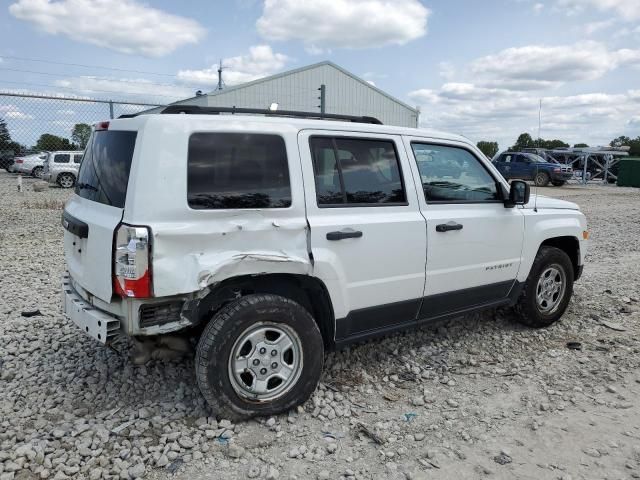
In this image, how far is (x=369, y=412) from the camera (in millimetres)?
3445

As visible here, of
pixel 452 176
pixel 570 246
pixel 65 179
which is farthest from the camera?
pixel 65 179

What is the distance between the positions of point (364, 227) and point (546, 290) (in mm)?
2441

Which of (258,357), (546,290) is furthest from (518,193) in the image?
(258,357)

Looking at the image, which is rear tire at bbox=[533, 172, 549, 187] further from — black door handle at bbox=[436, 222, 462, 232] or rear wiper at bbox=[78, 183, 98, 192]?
rear wiper at bbox=[78, 183, 98, 192]

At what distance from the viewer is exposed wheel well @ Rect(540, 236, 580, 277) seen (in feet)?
16.6

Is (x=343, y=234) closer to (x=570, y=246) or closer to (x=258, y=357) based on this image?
(x=258, y=357)

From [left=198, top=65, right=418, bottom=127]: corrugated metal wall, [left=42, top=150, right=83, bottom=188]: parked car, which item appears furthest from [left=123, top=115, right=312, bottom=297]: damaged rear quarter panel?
[left=198, top=65, right=418, bottom=127]: corrugated metal wall

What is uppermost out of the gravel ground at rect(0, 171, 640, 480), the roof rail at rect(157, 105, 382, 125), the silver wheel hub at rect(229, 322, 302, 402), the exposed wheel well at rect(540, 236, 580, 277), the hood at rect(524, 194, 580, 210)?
the roof rail at rect(157, 105, 382, 125)

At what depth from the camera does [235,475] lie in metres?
2.78

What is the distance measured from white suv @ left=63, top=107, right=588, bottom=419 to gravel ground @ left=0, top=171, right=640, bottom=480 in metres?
0.34

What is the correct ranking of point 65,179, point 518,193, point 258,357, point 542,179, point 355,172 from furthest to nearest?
point 542,179 < point 65,179 < point 518,193 < point 355,172 < point 258,357

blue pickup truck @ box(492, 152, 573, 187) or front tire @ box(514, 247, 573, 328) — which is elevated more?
blue pickup truck @ box(492, 152, 573, 187)

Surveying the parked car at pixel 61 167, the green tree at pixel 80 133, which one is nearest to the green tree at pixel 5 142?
the green tree at pixel 80 133

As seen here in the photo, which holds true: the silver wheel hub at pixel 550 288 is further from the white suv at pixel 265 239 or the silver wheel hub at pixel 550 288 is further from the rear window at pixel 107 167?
the rear window at pixel 107 167
